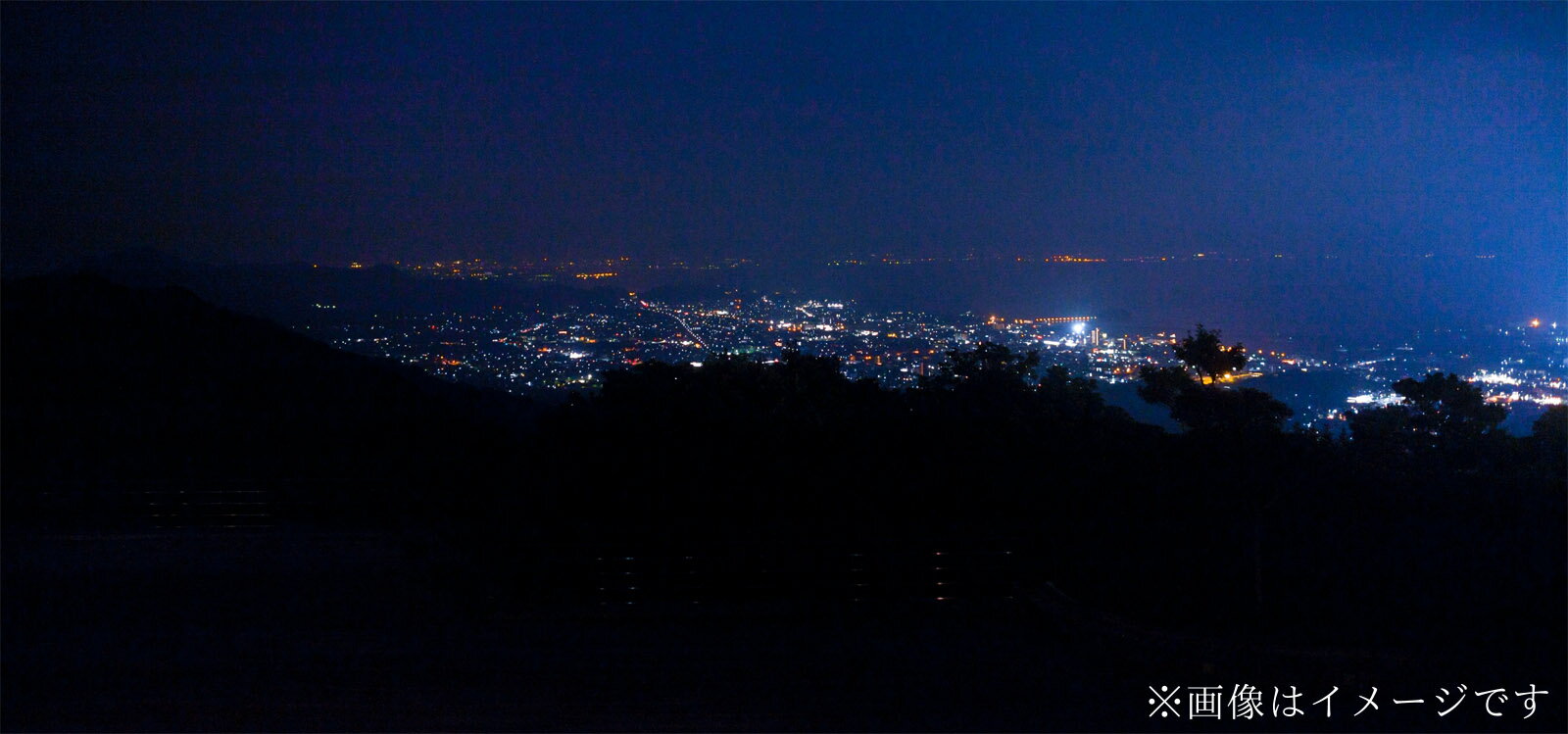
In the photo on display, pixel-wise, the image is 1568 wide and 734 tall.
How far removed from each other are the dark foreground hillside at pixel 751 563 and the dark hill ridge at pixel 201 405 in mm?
38

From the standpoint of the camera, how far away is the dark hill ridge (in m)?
5.86

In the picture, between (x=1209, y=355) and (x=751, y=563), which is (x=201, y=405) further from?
(x=1209, y=355)

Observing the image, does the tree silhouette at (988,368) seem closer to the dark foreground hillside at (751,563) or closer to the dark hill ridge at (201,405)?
the dark foreground hillside at (751,563)

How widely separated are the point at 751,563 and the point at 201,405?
5.10 meters

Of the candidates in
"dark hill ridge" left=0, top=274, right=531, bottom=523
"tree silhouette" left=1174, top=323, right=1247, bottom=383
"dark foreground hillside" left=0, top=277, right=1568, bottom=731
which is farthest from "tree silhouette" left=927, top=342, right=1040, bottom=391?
"dark hill ridge" left=0, top=274, right=531, bottom=523

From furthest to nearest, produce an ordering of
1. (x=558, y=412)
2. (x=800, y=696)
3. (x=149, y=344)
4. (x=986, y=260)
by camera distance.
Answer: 1. (x=986, y=260)
2. (x=149, y=344)
3. (x=558, y=412)
4. (x=800, y=696)

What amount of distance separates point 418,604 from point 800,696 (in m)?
2.15

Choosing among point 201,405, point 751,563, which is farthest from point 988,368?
point 201,405

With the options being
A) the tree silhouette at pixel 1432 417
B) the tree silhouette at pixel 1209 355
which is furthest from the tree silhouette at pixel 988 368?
the tree silhouette at pixel 1432 417

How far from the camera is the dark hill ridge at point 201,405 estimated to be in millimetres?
5855

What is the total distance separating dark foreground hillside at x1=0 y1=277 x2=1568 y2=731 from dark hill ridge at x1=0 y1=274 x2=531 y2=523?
0.04 metres

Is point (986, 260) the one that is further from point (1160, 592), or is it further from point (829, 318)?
point (1160, 592)

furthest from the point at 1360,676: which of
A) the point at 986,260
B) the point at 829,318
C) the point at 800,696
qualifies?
the point at 986,260

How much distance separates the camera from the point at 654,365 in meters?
7.30
